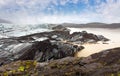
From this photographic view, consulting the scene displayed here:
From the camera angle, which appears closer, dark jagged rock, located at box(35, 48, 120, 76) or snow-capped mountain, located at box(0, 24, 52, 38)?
dark jagged rock, located at box(35, 48, 120, 76)

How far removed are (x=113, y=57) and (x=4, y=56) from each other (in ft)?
62.2

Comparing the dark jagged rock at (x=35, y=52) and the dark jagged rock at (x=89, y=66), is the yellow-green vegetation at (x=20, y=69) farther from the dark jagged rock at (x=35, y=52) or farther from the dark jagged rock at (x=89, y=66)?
the dark jagged rock at (x=35, y=52)

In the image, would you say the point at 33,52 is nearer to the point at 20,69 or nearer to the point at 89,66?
the point at 20,69

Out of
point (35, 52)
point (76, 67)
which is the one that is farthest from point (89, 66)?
point (35, 52)

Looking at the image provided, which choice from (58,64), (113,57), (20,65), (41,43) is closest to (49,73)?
(58,64)

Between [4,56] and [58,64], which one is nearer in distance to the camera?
[58,64]

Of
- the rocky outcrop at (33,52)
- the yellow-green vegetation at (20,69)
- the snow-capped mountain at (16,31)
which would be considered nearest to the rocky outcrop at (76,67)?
the yellow-green vegetation at (20,69)

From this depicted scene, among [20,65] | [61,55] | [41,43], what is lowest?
[61,55]

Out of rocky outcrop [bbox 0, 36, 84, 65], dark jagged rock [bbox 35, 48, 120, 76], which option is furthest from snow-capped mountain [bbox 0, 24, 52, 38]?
dark jagged rock [bbox 35, 48, 120, 76]

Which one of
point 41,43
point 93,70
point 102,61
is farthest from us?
point 41,43

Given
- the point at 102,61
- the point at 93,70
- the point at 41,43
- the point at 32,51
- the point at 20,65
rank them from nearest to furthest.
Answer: the point at 93,70
the point at 102,61
the point at 20,65
the point at 32,51
the point at 41,43

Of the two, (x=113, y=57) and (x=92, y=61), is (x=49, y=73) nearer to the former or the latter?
(x=92, y=61)

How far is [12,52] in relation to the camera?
2895 centimetres

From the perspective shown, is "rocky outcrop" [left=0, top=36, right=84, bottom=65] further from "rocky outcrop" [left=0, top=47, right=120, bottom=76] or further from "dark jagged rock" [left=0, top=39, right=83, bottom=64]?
"rocky outcrop" [left=0, top=47, right=120, bottom=76]
